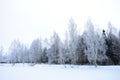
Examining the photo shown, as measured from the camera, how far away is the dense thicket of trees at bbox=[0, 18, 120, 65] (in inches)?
1275

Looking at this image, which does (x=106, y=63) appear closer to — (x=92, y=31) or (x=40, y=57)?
(x=92, y=31)

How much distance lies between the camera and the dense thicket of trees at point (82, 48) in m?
32.4

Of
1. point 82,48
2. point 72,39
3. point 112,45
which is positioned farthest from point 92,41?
point 112,45

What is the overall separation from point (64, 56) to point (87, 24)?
47.6ft

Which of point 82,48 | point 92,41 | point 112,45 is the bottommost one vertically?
point 82,48

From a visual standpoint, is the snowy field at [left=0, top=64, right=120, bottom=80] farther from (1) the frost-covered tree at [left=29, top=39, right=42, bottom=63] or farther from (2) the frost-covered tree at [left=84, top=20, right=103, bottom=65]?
(1) the frost-covered tree at [left=29, top=39, right=42, bottom=63]

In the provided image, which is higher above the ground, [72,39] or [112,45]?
[72,39]

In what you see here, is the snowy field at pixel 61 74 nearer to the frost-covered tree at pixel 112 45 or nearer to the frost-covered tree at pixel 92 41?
the frost-covered tree at pixel 92 41

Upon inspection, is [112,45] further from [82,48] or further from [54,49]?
[54,49]

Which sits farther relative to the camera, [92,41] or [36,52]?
[36,52]

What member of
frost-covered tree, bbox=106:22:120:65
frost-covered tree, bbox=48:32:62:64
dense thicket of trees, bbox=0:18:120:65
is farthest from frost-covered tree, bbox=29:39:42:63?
frost-covered tree, bbox=106:22:120:65

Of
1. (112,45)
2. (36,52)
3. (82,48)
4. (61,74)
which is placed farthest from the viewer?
(36,52)

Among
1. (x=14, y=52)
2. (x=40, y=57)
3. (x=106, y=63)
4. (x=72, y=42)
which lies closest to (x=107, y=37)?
(x=106, y=63)

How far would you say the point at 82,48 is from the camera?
149 ft
